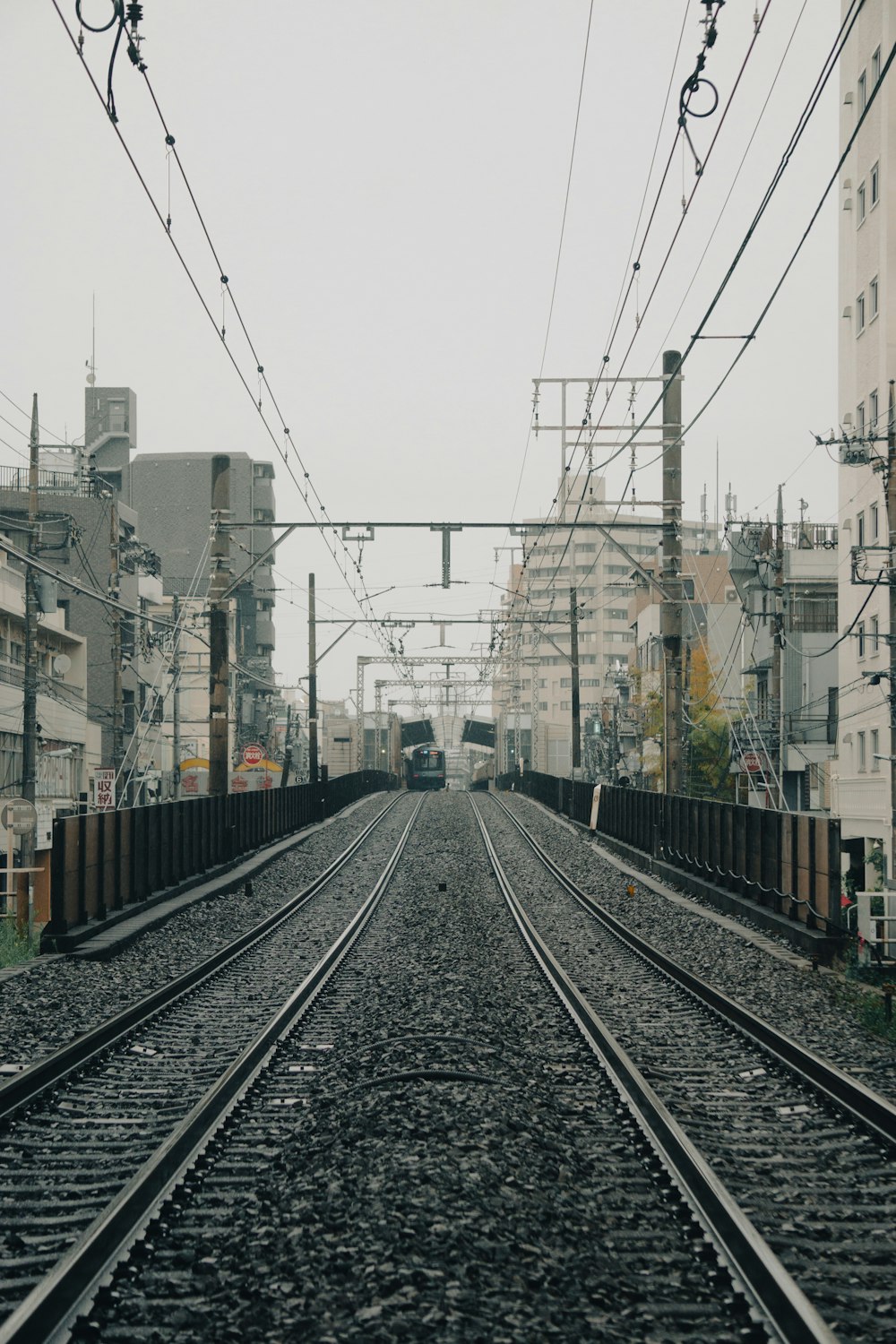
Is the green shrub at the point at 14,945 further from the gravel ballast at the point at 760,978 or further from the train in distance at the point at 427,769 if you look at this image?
the train in distance at the point at 427,769

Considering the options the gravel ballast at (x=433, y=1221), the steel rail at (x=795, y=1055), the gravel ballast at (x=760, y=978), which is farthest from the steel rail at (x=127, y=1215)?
the gravel ballast at (x=760, y=978)

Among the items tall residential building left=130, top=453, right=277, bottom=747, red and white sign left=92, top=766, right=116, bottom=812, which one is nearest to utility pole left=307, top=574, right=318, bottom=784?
red and white sign left=92, top=766, right=116, bottom=812

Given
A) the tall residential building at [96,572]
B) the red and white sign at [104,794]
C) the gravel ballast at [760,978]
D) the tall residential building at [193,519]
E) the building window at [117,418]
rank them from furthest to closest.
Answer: the tall residential building at [193,519] → the building window at [117,418] → the tall residential building at [96,572] → the red and white sign at [104,794] → the gravel ballast at [760,978]

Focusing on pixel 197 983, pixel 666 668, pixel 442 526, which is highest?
pixel 442 526

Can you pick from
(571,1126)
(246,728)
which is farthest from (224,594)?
(246,728)

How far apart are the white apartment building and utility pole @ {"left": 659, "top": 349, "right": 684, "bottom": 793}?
1099 centimetres

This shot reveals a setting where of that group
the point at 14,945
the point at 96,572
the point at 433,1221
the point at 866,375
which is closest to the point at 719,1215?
the point at 433,1221

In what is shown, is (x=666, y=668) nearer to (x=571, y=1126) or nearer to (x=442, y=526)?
(x=442, y=526)

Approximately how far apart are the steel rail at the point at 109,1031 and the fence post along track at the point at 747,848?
6.98m

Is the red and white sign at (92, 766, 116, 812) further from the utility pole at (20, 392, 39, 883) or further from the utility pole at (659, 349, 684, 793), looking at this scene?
the utility pole at (659, 349, 684, 793)

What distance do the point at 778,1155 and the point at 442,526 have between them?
62.5 ft

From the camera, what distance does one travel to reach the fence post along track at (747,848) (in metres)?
15.9

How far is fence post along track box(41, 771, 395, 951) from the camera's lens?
15.9 m

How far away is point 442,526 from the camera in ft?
83.7
